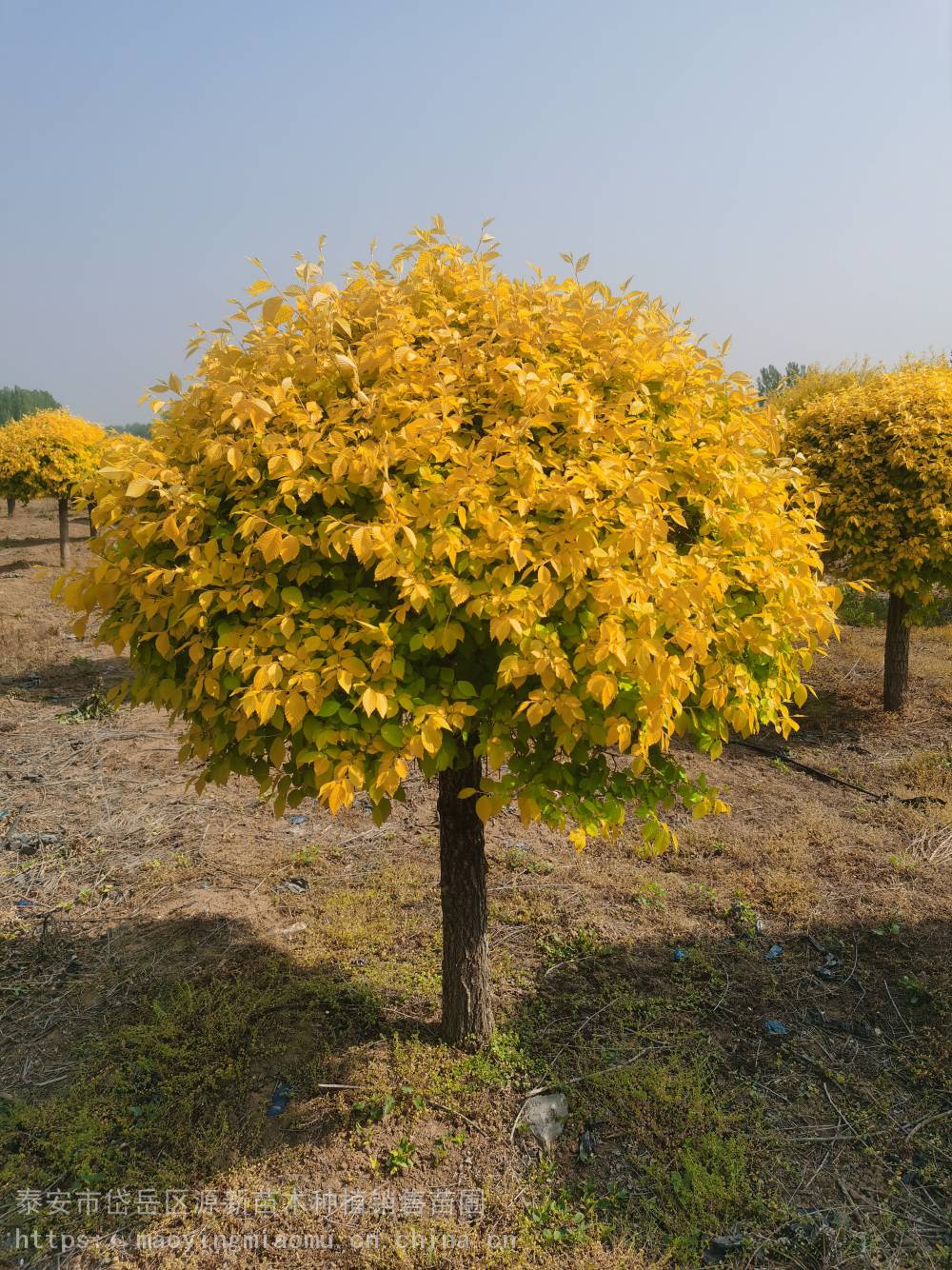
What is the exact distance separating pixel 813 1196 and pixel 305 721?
2.70m

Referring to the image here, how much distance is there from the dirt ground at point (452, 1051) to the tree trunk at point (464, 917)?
0.54 feet

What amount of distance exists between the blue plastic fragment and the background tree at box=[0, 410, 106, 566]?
1816 cm

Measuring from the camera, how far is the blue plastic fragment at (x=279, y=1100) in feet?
10.9

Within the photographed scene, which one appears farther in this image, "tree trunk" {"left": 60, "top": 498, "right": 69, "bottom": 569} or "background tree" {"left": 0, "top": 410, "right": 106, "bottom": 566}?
"background tree" {"left": 0, "top": 410, "right": 106, "bottom": 566}

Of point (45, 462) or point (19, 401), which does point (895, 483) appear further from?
point (19, 401)

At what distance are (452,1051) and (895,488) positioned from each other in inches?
258

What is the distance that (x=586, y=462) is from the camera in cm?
247

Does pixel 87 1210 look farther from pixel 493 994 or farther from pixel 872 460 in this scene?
pixel 872 460

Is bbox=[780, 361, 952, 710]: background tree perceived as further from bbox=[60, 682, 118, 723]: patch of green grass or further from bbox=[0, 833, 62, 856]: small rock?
bbox=[60, 682, 118, 723]: patch of green grass

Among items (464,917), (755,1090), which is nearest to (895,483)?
(755,1090)

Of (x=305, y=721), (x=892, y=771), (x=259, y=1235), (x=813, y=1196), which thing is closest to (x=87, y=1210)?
(x=259, y=1235)

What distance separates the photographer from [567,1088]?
3.43 m

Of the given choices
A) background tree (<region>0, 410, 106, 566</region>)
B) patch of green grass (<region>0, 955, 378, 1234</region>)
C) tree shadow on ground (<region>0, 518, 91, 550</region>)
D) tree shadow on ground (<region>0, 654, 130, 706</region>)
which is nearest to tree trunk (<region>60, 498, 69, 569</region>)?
background tree (<region>0, 410, 106, 566</region>)

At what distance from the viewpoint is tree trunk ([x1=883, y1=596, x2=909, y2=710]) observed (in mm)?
8250
